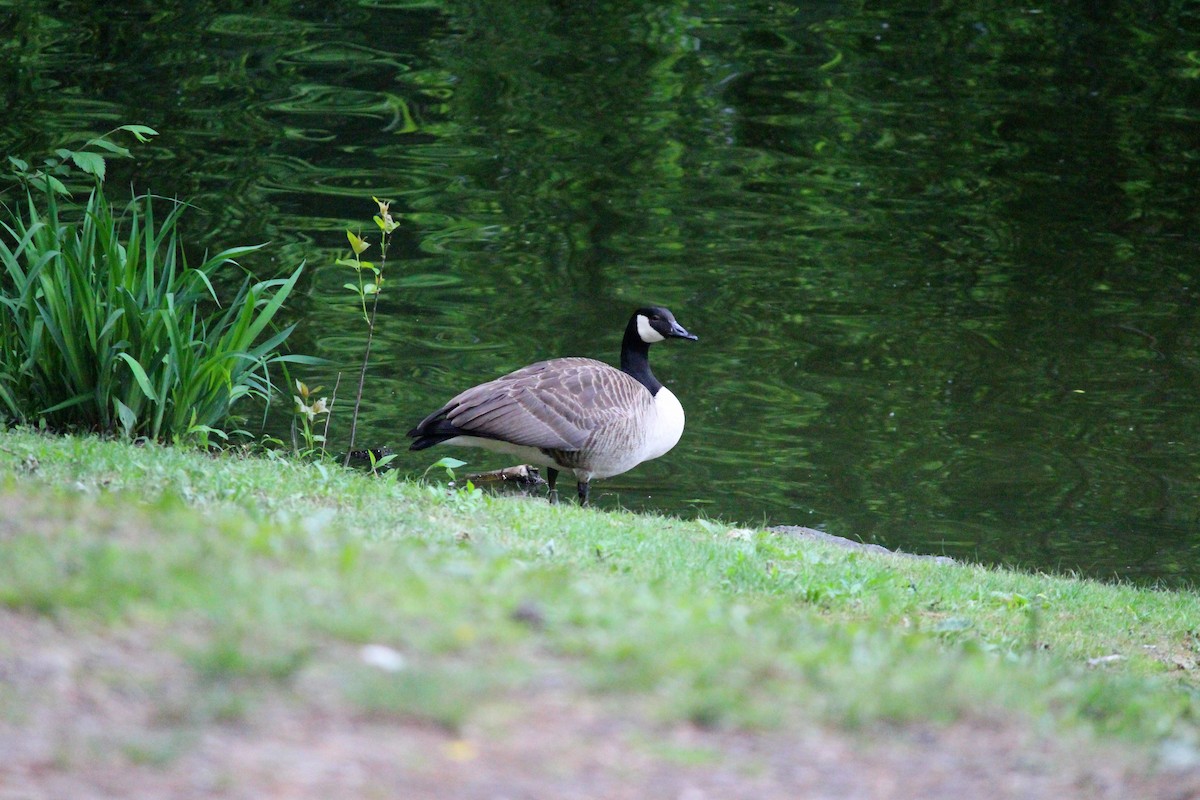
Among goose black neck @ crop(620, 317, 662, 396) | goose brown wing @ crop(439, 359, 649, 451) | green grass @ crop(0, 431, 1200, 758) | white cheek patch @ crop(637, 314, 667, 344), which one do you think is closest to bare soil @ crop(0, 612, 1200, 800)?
green grass @ crop(0, 431, 1200, 758)

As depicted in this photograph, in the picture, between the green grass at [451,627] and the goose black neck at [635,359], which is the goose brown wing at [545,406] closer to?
the goose black neck at [635,359]

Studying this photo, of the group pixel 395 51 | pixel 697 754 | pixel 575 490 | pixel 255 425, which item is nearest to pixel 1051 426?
pixel 575 490

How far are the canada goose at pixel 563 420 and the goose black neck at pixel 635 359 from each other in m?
0.35

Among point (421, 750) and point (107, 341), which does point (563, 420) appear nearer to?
point (107, 341)

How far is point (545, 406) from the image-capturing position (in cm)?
1043

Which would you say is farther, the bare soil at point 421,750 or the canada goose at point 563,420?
the canada goose at point 563,420

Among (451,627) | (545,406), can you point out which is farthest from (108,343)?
(451,627)

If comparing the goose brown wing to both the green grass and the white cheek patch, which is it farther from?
the green grass

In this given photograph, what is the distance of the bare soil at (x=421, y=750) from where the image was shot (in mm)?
3326

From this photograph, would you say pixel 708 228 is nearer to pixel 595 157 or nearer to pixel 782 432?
pixel 595 157

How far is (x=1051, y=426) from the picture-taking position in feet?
45.1

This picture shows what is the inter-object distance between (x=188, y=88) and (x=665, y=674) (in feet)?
62.6

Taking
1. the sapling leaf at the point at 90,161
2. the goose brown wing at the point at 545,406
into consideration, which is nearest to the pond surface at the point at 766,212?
the goose brown wing at the point at 545,406

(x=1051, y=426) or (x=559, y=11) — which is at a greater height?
(x=559, y=11)
